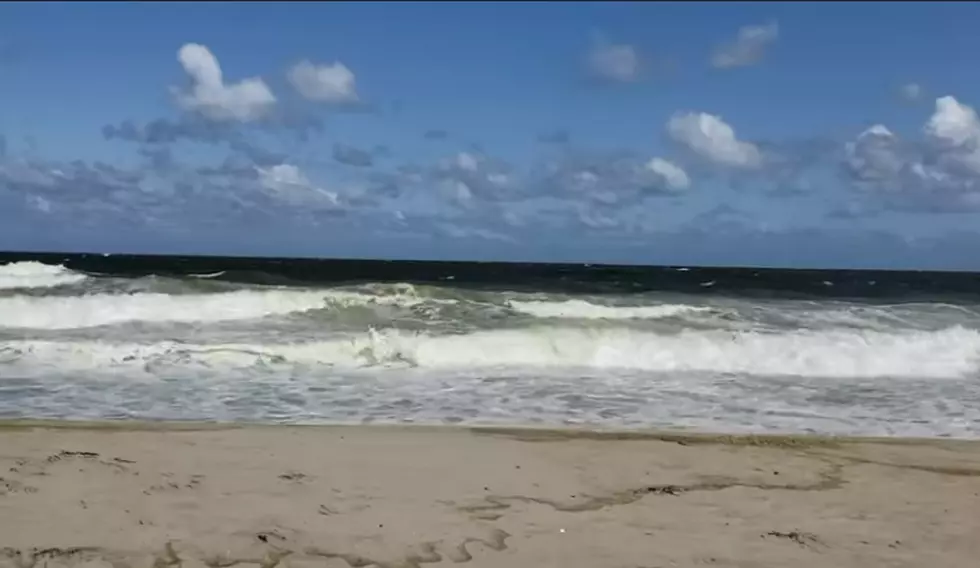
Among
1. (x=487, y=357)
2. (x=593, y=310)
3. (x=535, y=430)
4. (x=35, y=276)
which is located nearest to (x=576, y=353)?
(x=487, y=357)

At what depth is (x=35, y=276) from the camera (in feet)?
67.0

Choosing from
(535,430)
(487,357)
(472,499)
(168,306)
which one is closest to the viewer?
(472,499)

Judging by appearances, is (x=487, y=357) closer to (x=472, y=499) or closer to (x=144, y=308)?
(x=472, y=499)

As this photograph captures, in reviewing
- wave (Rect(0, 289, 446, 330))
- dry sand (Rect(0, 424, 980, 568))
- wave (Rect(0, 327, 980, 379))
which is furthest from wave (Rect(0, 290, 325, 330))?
dry sand (Rect(0, 424, 980, 568))

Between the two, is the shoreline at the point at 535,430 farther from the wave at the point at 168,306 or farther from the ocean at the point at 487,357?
the wave at the point at 168,306

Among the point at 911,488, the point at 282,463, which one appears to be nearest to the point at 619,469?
the point at 911,488

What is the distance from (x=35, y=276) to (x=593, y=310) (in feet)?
45.3

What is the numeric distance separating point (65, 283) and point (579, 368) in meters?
13.1

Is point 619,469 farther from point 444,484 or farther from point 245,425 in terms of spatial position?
point 245,425

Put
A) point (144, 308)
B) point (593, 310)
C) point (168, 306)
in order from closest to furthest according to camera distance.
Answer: point (144, 308)
point (168, 306)
point (593, 310)

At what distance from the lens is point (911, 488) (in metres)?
5.43

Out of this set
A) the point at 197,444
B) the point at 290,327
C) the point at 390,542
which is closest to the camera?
the point at 390,542

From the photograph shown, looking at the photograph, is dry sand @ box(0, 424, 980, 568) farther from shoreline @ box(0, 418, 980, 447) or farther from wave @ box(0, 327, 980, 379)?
wave @ box(0, 327, 980, 379)

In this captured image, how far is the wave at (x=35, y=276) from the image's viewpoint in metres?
19.1
